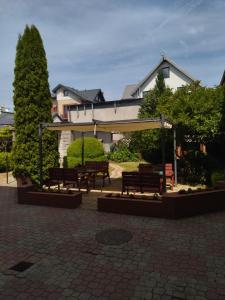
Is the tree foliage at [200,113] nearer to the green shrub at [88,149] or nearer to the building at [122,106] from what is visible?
the green shrub at [88,149]

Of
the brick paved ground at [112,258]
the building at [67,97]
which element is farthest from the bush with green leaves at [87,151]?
the building at [67,97]

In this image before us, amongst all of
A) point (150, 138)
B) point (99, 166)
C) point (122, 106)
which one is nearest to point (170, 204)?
point (99, 166)

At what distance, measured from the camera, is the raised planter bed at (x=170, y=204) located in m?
7.83

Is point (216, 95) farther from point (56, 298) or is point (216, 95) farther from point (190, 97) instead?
point (56, 298)

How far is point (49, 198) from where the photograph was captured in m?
9.53

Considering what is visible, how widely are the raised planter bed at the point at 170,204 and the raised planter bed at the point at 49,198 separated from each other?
1.05 metres

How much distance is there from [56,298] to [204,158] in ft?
34.6

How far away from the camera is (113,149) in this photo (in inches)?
1102

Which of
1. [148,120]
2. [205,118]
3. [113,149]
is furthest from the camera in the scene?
[113,149]

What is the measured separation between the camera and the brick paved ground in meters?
4.32

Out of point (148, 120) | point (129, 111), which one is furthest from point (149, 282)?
point (129, 111)

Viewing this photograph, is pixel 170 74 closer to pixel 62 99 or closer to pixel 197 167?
pixel 62 99

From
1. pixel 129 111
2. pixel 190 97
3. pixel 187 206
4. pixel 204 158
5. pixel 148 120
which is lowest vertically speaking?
pixel 187 206

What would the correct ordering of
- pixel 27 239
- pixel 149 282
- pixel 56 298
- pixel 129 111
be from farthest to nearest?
pixel 129 111
pixel 27 239
pixel 149 282
pixel 56 298
